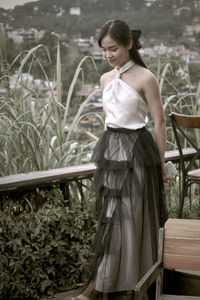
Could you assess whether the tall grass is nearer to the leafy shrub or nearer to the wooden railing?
the wooden railing

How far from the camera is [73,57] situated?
5605 mm

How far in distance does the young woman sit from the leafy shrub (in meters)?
0.50

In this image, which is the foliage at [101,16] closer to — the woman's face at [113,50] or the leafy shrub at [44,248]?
the leafy shrub at [44,248]

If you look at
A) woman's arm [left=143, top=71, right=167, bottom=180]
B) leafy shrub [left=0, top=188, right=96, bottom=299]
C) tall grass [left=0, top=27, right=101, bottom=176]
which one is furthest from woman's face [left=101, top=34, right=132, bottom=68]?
leafy shrub [left=0, top=188, right=96, bottom=299]

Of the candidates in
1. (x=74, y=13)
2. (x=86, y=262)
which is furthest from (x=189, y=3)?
(x=86, y=262)

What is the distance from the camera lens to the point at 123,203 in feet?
10.9

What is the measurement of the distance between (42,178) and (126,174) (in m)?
0.76

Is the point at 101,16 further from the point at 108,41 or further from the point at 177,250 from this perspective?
the point at 177,250

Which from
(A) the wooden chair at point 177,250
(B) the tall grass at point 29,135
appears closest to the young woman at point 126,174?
(A) the wooden chair at point 177,250

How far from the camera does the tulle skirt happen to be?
3.29 metres

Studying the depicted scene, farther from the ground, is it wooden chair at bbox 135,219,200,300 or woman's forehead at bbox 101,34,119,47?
woman's forehead at bbox 101,34,119,47

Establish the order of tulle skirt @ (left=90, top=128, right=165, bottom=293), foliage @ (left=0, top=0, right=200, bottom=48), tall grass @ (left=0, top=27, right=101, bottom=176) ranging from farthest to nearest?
foliage @ (left=0, top=0, right=200, bottom=48)
tall grass @ (left=0, top=27, right=101, bottom=176)
tulle skirt @ (left=90, top=128, right=165, bottom=293)

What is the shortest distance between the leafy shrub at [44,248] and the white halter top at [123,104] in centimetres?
93

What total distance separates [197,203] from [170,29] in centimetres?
193
